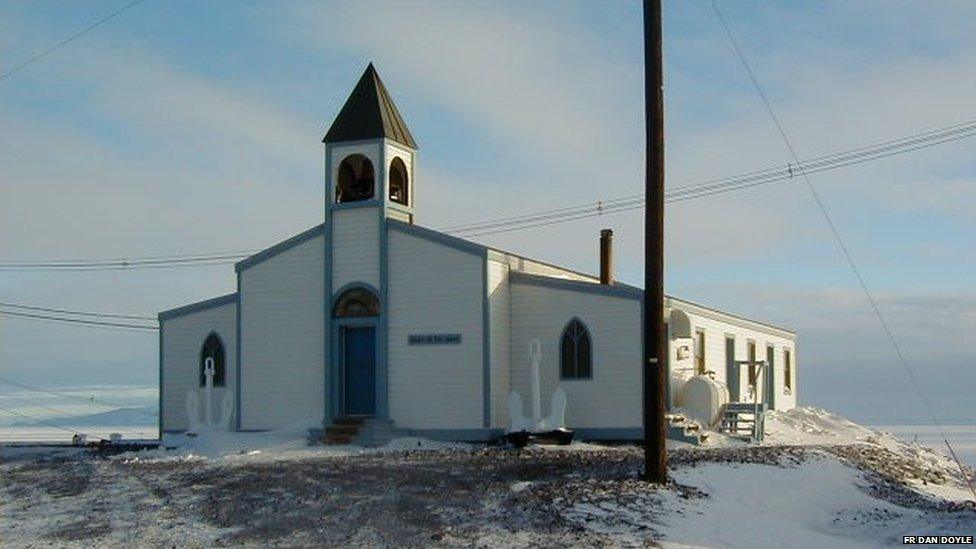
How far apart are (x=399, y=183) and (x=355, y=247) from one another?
7.57 ft

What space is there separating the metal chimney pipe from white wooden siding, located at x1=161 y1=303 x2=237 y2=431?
35.4ft

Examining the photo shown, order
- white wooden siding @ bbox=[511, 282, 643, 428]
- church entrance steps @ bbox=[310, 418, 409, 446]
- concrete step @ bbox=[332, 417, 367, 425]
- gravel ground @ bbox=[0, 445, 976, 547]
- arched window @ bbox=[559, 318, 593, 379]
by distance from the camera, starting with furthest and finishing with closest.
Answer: concrete step @ bbox=[332, 417, 367, 425] → arched window @ bbox=[559, 318, 593, 379] → church entrance steps @ bbox=[310, 418, 409, 446] → white wooden siding @ bbox=[511, 282, 643, 428] → gravel ground @ bbox=[0, 445, 976, 547]

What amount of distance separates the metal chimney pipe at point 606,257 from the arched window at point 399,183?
6008mm

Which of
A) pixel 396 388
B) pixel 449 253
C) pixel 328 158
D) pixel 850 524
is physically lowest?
pixel 850 524

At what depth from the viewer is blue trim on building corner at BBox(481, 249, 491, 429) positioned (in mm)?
32531

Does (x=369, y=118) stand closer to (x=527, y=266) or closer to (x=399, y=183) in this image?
(x=399, y=183)

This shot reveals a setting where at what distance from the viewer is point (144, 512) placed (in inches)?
797

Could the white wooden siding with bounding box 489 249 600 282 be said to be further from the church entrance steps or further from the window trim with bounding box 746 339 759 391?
the window trim with bounding box 746 339 759 391

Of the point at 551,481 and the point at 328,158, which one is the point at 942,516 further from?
the point at 328,158

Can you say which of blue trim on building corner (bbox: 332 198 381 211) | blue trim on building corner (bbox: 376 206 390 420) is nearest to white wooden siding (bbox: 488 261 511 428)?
blue trim on building corner (bbox: 376 206 390 420)

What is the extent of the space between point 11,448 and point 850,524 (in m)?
26.4

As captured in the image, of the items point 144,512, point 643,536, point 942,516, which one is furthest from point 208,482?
→ point 942,516

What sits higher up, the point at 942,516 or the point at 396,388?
the point at 396,388

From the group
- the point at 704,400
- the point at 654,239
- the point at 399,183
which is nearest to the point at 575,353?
the point at 704,400
